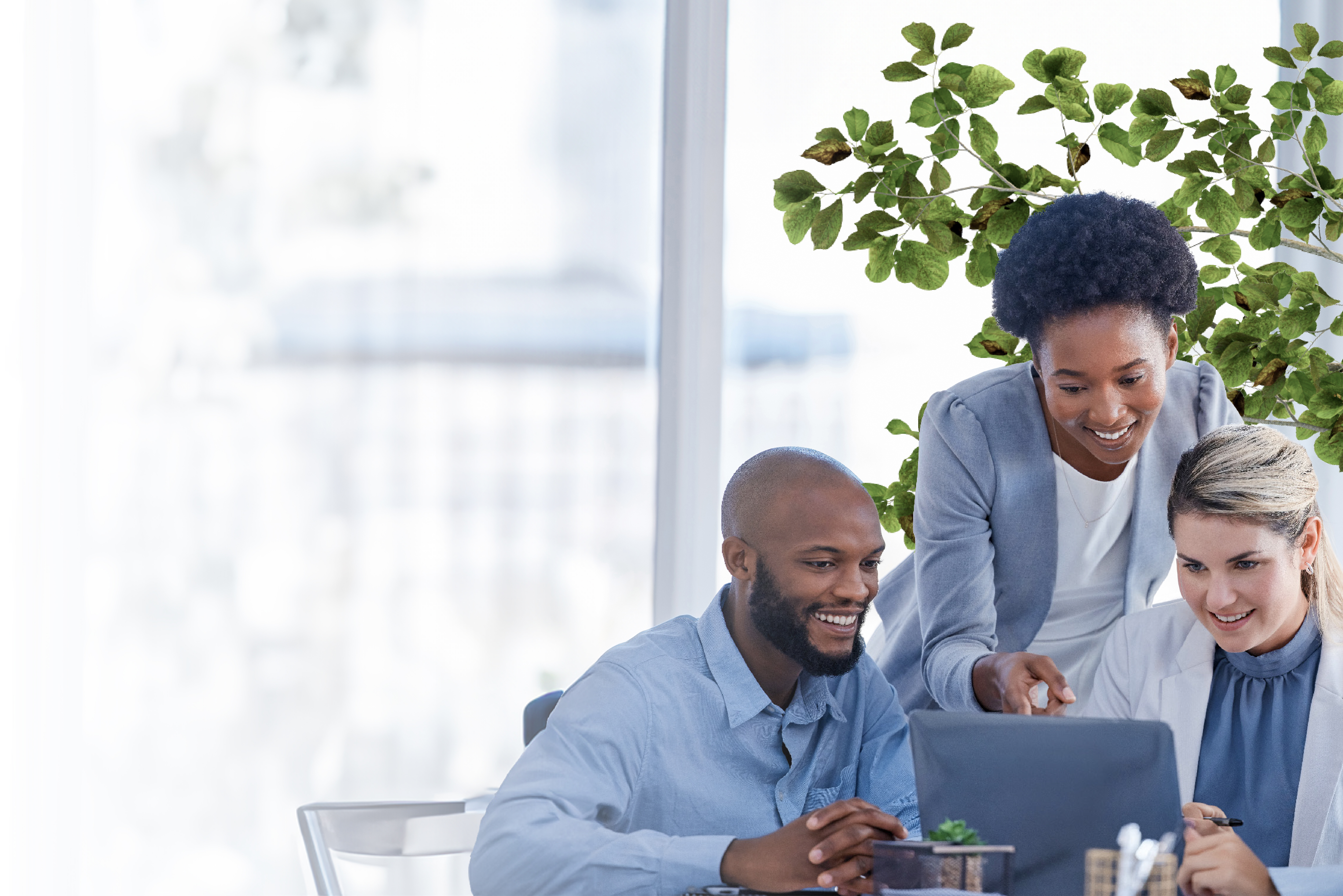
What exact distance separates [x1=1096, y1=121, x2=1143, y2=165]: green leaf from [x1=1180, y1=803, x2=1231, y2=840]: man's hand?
3.65 feet

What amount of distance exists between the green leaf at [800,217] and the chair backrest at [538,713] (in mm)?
863

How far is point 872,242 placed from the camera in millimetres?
2229

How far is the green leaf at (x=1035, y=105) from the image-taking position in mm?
2148

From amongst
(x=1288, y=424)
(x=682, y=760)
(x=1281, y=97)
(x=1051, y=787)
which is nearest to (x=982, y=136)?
(x=1281, y=97)

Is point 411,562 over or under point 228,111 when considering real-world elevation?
under

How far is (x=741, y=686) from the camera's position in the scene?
1774mm

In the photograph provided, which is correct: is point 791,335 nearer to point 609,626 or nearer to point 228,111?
point 609,626

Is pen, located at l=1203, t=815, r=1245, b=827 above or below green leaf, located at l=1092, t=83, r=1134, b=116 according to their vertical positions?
below

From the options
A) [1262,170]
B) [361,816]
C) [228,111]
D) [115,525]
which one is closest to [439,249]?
[228,111]

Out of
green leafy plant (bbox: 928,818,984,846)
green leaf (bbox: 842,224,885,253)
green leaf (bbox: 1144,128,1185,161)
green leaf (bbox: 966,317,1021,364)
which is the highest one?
green leaf (bbox: 1144,128,1185,161)

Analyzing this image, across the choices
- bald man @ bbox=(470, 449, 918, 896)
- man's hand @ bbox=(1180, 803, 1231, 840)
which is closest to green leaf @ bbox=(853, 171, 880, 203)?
bald man @ bbox=(470, 449, 918, 896)

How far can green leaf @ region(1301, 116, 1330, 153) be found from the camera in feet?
6.96

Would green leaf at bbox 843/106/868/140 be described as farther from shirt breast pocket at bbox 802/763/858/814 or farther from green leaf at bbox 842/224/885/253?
shirt breast pocket at bbox 802/763/858/814

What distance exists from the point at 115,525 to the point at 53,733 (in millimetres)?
507
